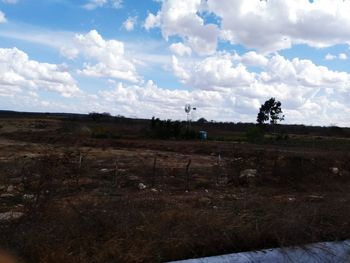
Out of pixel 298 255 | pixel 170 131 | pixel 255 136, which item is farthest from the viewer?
pixel 170 131

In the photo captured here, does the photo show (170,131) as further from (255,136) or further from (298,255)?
(298,255)

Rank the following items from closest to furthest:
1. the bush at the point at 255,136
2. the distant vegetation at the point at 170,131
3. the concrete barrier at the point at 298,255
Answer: the concrete barrier at the point at 298,255
the bush at the point at 255,136
the distant vegetation at the point at 170,131

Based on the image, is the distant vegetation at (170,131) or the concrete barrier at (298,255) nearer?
the concrete barrier at (298,255)

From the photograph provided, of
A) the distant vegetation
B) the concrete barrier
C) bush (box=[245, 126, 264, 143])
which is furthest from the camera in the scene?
the distant vegetation

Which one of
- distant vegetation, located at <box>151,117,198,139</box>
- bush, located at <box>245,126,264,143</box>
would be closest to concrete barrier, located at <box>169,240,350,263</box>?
bush, located at <box>245,126,264,143</box>

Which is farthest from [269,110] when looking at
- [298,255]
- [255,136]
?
[298,255]

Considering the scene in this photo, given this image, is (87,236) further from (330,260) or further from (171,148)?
(171,148)

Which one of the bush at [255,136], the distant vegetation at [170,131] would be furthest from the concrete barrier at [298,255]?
the distant vegetation at [170,131]

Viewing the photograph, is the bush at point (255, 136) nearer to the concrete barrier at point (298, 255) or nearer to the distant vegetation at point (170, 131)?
the distant vegetation at point (170, 131)

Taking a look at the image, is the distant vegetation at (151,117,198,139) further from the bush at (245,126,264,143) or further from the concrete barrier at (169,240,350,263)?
the concrete barrier at (169,240,350,263)

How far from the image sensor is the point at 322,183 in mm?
18219

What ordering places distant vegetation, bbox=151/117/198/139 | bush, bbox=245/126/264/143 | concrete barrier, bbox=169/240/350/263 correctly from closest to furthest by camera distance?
concrete barrier, bbox=169/240/350/263, bush, bbox=245/126/264/143, distant vegetation, bbox=151/117/198/139

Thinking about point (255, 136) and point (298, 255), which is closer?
point (298, 255)

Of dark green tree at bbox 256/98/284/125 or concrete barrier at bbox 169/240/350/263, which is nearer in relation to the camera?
concrete barrier at bbox 169/240/350/263
